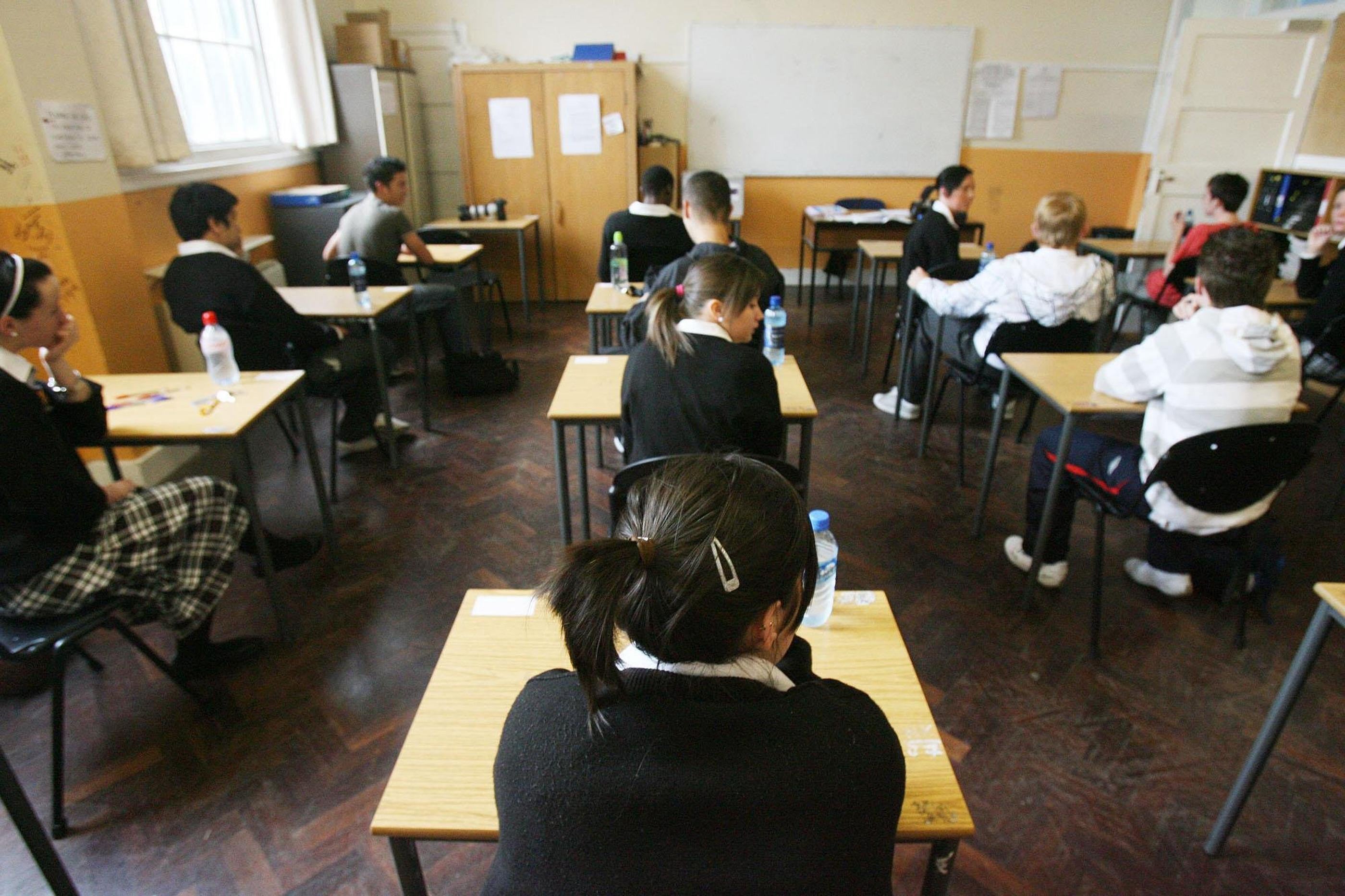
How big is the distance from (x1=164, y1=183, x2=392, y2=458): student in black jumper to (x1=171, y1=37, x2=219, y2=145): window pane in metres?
1.55

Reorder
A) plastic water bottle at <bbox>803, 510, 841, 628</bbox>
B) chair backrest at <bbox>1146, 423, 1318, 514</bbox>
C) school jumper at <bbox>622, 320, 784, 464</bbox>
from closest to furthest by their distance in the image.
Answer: plastic water bottle at <bbox>803, 510, 841, 628</bbox>
school jumper at <bbox>622, 320, 784, 464</bbox>
chair backrest at <bbox>1146, 423, 1318, 514</bbox>

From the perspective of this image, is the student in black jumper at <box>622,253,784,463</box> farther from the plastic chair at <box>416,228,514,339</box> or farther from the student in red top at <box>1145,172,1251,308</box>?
the student in red top at <box>1145,172,1251,308</box>

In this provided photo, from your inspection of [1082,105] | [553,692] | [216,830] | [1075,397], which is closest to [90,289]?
[216,830]

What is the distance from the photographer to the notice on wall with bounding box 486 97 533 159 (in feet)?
19.2

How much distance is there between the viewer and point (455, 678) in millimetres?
1172

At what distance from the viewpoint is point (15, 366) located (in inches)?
70.2

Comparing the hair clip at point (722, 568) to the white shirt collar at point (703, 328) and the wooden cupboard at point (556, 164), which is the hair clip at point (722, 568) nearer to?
the white shirt collar at point (703, 328)

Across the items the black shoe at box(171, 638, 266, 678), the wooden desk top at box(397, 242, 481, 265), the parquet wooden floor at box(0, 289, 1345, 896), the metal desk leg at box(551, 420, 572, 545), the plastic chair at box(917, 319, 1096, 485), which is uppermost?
the wooden desk top at box(397, 242, 481, 265)

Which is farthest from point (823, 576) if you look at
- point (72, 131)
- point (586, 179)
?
point (586, 179)

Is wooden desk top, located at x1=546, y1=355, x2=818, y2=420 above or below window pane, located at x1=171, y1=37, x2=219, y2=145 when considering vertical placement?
below

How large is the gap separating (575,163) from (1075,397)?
468cm

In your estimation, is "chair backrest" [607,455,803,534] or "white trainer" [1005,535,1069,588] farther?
"white trainer" [1005,535,1069,588]

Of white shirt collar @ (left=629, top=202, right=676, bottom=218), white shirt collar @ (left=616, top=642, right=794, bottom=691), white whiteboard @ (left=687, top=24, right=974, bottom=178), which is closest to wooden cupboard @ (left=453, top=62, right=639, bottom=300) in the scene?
white whiteboard @ (left=687, top=24, right=974, bottom=178)

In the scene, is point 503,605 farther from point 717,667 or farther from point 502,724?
point 717,667
